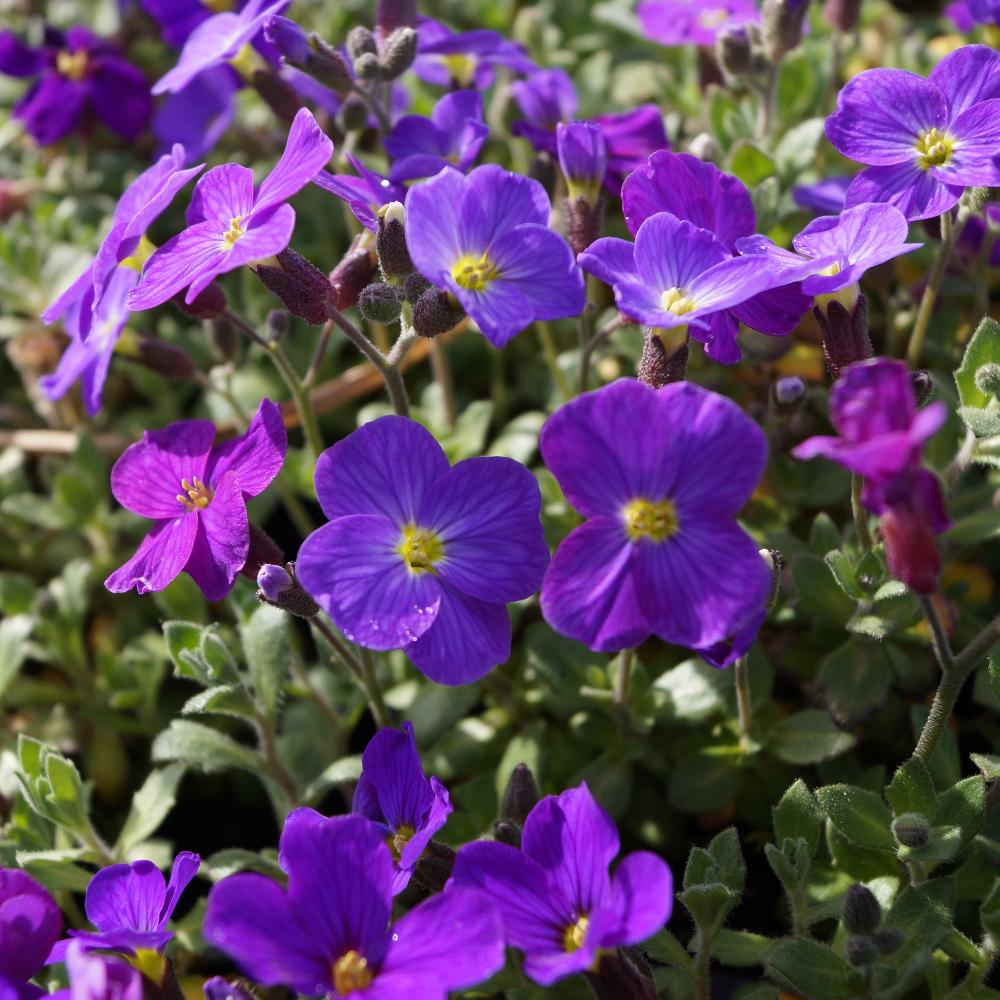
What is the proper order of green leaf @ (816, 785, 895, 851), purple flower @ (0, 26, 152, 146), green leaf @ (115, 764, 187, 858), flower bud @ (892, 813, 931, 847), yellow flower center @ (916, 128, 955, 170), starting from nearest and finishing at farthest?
1. flower bud @ (892, 813, 931, 847)
2. green leaf @ (816, 785, 895, 851)
3. yellow flower center @ (916, 128, 955, 170)
4. green leaf @ (115, 764, 187, 858)
5. purple flower @ (0, 26, 152, 146)

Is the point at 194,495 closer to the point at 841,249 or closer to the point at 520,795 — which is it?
the point at 520,795

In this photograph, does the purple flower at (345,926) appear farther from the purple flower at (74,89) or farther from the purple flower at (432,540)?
the purple flower at (74,89)

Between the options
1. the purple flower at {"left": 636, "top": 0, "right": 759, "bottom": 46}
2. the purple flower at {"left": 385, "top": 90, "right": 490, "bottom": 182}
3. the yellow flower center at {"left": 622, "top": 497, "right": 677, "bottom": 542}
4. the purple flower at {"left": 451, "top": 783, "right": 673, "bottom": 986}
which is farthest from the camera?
the purple flower at {"left": 636, "top": 0, "right": 759, "bottom": 46}

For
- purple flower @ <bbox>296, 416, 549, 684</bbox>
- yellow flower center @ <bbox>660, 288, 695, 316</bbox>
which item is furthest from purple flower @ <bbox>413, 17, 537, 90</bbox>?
purple flower @ <bbox>296, 416, 549, 684</bbox>

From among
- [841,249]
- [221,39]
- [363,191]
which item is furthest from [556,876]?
[221,39]

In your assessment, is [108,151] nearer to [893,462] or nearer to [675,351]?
[675,351]

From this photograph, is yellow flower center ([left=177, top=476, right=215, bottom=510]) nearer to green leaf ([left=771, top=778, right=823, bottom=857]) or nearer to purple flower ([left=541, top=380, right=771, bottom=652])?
purple flower ([left=541, top=380, right=771, bottom=652])

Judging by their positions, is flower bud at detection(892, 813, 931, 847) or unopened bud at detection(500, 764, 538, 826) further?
unopened bud at detection(500, 764, 538, 826)

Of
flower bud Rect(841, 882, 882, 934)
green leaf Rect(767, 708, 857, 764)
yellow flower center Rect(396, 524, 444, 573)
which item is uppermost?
yellow flower center Rect(396, 524, 444, 573)
